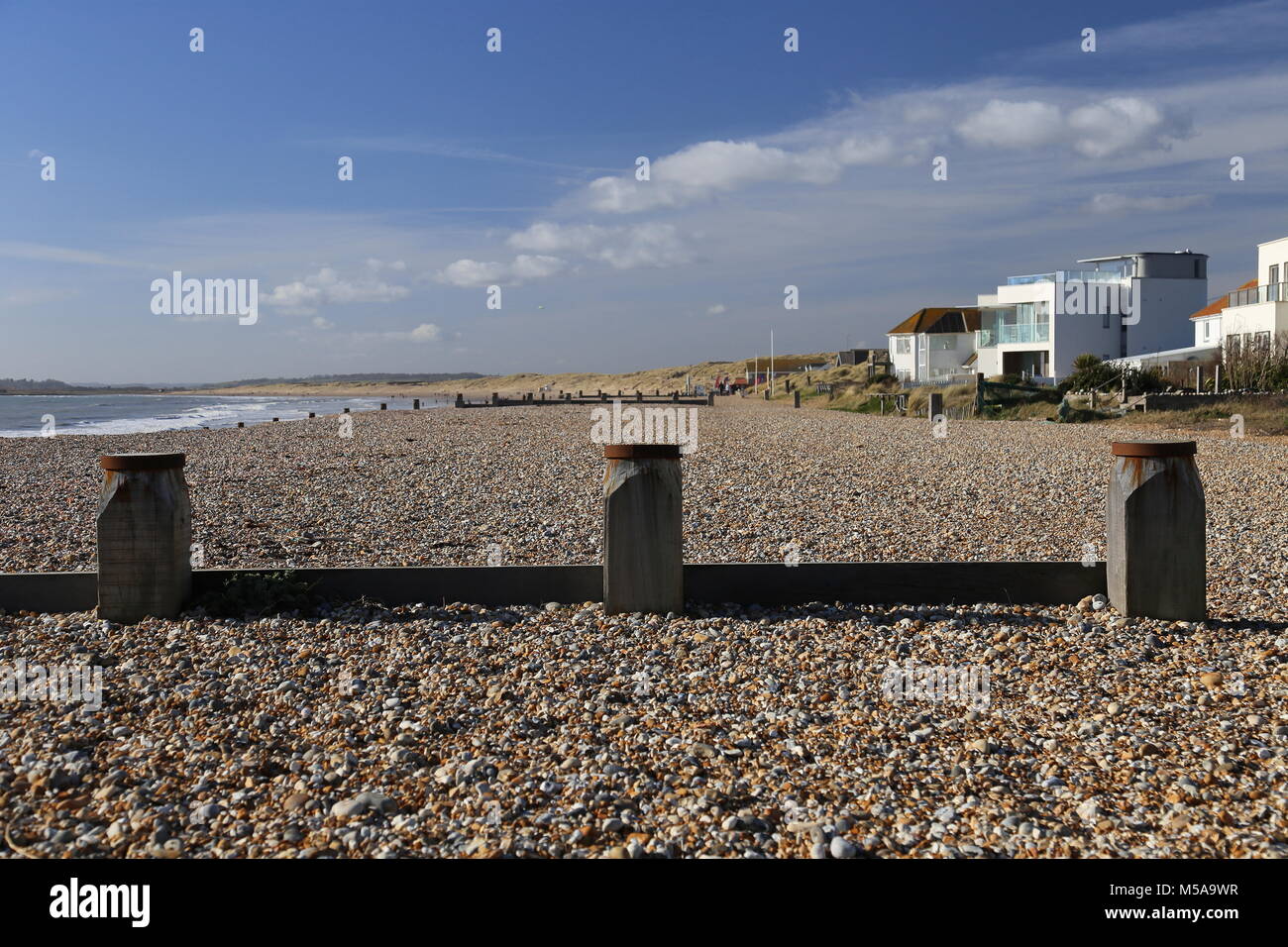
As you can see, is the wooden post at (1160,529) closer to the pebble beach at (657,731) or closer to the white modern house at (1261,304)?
the pebble beach at (657,731)

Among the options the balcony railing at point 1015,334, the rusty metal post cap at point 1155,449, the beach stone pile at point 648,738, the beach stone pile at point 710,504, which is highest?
the balcony railing at point 1015,334

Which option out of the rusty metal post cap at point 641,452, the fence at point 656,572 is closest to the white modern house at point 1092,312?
the fence at point 656,572

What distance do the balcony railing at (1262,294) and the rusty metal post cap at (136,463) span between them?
46.6 meters

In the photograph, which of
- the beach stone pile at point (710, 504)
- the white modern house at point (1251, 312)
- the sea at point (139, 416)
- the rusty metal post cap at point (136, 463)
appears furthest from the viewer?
the white modern house at point (1251, 312)

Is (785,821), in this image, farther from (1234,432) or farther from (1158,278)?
(1158,278)

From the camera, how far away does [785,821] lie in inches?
134

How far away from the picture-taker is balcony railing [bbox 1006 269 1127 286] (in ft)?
172

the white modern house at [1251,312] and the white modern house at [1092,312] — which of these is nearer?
the white modern house at [1251,312]

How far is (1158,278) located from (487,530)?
54.0 m

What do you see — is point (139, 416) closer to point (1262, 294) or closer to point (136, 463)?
point (1262, 294)

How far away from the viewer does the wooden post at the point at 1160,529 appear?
5.53 metres

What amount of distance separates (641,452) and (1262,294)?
152ft
